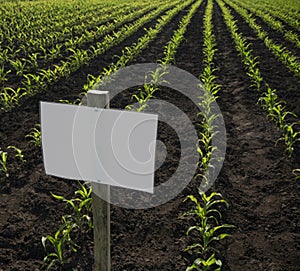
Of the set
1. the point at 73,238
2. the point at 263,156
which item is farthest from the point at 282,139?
the point at 73,238

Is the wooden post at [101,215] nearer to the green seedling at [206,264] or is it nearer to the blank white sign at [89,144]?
the blank white sign at [89,144]

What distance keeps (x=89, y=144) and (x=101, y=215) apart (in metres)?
0.55

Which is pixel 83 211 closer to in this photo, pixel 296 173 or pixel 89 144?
pixel 89 144

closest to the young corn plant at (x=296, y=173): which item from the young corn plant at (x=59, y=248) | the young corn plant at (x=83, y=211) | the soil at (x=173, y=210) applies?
the soil at (x=173, y=210)

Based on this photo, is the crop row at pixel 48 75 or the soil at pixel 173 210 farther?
the crop row at pixel 48 75

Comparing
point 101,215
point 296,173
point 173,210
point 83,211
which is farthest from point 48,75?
point 101,215

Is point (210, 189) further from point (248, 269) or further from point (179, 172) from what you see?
point (248, 269)

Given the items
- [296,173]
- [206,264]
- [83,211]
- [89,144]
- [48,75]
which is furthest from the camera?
[48,75]

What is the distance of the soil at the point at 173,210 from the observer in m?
2.91

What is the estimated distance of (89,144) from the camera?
1785mm

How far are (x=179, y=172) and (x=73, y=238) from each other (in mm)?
1613

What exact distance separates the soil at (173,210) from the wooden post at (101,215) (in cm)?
61

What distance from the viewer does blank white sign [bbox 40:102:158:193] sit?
67.3 inches

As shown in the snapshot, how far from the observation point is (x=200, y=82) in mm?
7402
